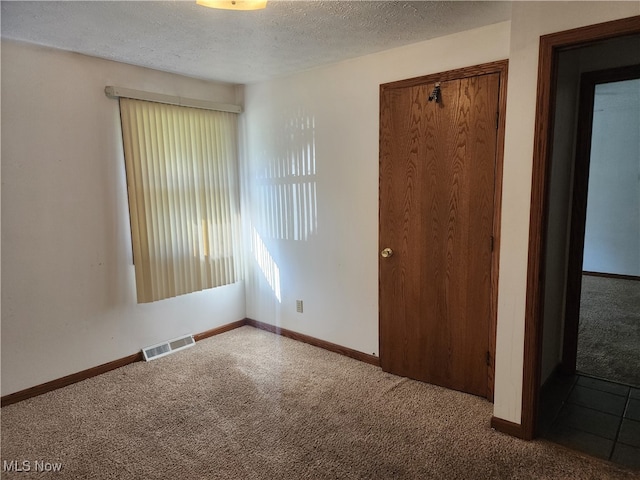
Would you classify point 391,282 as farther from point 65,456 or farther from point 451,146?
point 65,456

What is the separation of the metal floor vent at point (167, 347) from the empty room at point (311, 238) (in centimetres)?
4

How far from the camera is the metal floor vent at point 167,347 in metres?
3.39

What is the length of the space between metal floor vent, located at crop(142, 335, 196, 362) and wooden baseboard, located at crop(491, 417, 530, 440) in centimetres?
Answer: 253

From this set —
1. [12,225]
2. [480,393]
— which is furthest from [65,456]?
[480,393]

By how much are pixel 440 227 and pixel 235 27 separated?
1764 mm

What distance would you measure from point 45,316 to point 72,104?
1.48m

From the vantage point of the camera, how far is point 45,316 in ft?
9.25

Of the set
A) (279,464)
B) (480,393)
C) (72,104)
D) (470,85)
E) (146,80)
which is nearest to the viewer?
(279,464)

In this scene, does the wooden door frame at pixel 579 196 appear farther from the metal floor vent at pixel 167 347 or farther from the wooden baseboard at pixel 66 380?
the wooden baseboard at pixel 66 380

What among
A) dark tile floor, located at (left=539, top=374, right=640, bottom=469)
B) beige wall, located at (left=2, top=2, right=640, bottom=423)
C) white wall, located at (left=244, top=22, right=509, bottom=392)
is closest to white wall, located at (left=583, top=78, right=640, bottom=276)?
dark tile floor, located at (left=539, top=374, right=640, bottom=469)

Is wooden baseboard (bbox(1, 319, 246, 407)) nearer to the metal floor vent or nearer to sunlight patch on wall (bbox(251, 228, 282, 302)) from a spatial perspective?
the metal floor vent

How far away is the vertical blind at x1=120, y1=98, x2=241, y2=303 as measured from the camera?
3.19 m

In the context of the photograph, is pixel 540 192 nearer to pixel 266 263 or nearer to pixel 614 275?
pixel 266 263

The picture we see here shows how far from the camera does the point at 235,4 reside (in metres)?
1.98
